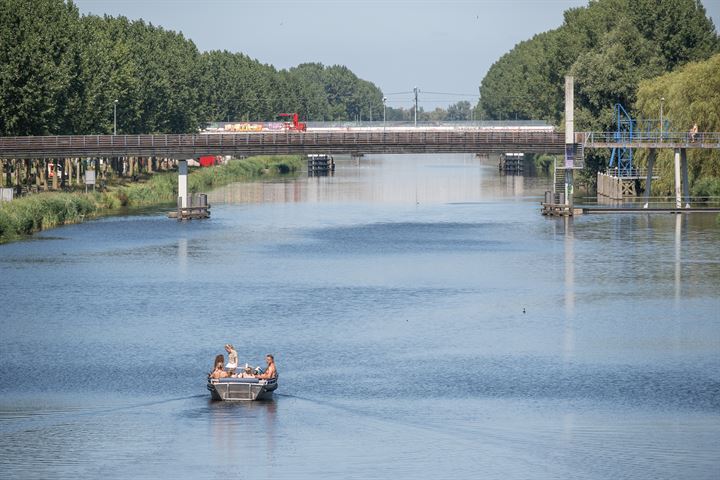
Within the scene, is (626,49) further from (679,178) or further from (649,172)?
(679,178)

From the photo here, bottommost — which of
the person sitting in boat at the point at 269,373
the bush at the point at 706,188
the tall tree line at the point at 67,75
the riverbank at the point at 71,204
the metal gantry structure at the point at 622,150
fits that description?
the person sitting in boat at the point at 269,373

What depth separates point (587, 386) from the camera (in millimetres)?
60875

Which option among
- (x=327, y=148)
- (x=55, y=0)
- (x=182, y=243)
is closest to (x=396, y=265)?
(x=182, y=243)

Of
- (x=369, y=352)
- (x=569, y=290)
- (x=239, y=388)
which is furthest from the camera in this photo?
(x=569, y=290)

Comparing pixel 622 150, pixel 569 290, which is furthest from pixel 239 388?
pixel 622 150

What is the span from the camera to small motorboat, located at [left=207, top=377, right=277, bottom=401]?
57.4 m

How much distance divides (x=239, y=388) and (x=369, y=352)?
12.8m

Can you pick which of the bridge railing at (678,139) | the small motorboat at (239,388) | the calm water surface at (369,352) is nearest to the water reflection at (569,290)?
the calm water surface at (369,352)

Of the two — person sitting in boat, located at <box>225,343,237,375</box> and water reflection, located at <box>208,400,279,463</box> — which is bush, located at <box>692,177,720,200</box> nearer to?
person sitting in boat, located at <box>225,343,237,375</box>

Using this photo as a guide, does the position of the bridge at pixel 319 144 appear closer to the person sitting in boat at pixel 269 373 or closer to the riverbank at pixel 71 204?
the riverbank at pixel 71 204

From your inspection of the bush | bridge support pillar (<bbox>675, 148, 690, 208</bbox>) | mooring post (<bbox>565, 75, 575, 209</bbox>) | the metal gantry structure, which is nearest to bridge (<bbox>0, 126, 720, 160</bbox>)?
mooring post (<bbox>565, 75, 575, 209</bbox>)

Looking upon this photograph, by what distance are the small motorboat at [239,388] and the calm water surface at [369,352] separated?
0.86 metres

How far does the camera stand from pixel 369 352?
69.1 m

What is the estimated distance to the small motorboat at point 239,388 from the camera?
57375mm
